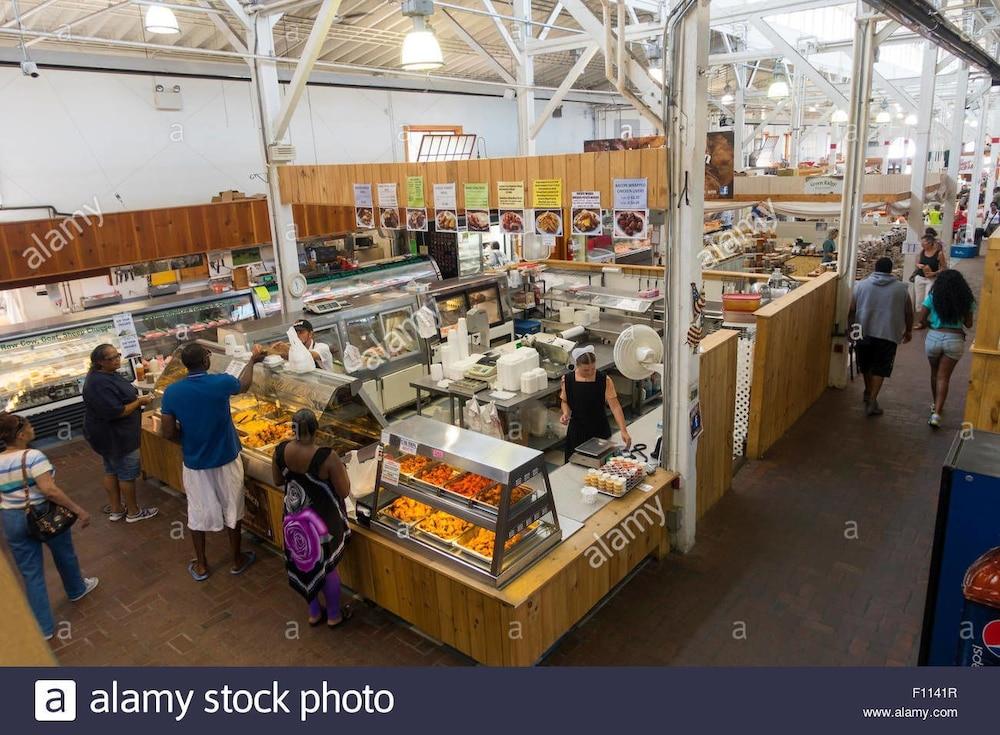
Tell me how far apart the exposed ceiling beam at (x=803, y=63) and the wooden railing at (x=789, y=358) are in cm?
480

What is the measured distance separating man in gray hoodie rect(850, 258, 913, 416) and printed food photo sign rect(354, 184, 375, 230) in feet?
20.0

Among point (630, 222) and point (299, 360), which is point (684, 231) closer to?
point (630, 222)

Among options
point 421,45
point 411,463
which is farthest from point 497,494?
point 421,45

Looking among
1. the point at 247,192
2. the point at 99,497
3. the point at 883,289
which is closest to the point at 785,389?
the point at 883,289

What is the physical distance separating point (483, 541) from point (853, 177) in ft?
23.9

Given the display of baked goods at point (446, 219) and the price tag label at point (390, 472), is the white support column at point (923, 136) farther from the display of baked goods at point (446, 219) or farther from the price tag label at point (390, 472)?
the price tag label at point (390, 472)

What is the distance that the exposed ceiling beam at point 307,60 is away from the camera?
6.35 meters

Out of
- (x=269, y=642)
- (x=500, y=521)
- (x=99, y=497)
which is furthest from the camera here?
(x=99, y=497)

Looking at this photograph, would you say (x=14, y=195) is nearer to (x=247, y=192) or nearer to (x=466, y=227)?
(x=247, y=192)

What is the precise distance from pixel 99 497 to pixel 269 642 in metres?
3.61

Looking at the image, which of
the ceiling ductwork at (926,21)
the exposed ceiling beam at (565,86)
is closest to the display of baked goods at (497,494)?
the ceiling ductwork at (926,21)

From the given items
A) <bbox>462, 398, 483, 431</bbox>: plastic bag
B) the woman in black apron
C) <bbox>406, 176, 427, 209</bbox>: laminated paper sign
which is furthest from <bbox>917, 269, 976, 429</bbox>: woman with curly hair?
<bbox>406, 176, 427, 209</bbox>: laminated paper sign

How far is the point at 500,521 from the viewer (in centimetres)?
413

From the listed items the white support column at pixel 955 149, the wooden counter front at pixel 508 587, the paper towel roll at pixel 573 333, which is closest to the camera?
the wooden counter front at pixel 508 587
